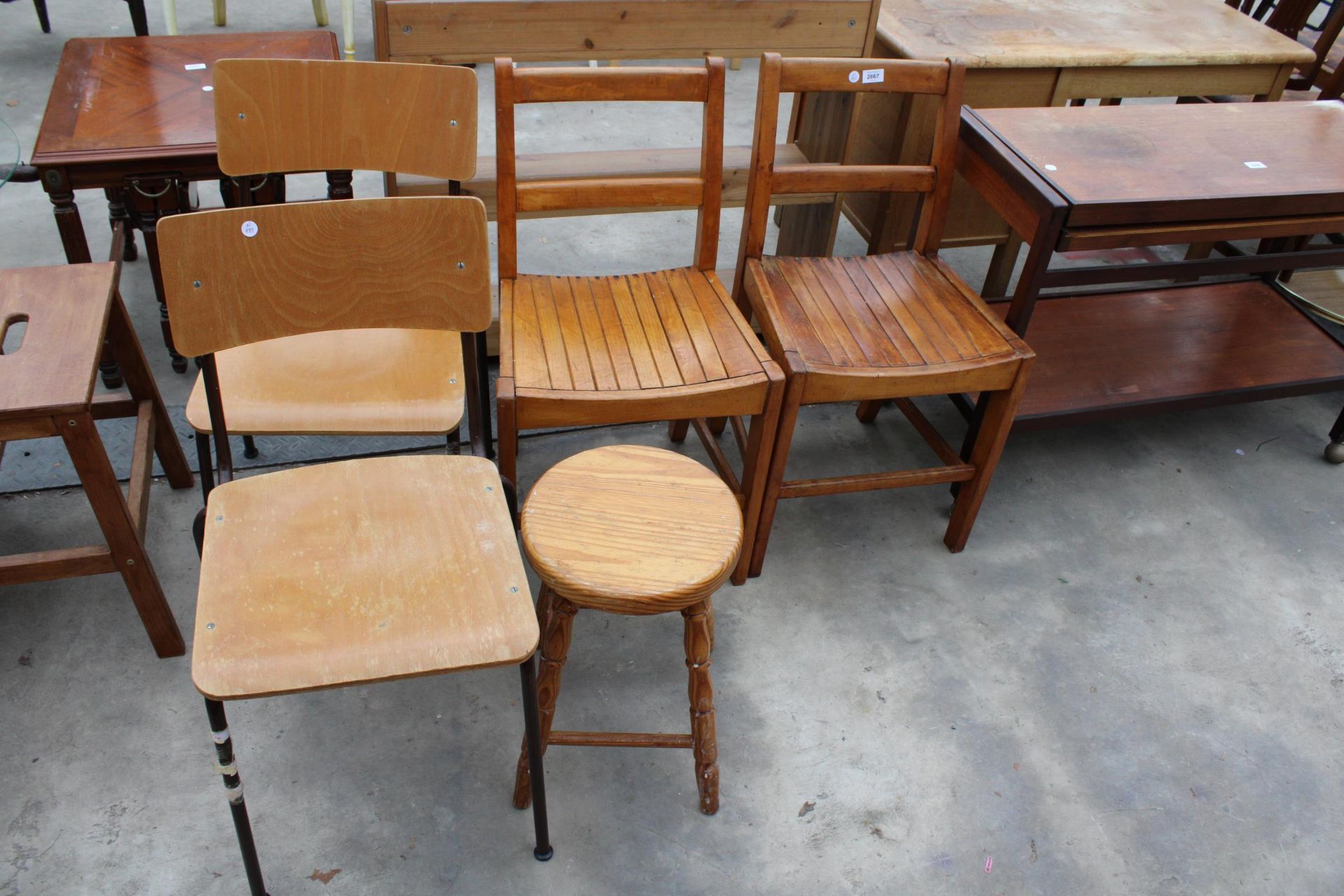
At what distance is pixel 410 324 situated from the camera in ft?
5.83

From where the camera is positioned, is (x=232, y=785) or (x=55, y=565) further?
(x=55, y=565)

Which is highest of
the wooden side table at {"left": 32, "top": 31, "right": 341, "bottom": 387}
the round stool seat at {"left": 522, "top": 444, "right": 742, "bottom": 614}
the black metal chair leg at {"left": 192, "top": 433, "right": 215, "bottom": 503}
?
the wooden side table at {"left": 32, "top": 31, "right": 341, "bottom": 387}

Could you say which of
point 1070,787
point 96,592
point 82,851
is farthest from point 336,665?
point 1070,787

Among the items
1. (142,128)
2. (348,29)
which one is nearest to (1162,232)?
(142,128)

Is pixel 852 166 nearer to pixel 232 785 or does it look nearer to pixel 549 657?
pixel 549 657

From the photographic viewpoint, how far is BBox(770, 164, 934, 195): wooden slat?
7.31ft

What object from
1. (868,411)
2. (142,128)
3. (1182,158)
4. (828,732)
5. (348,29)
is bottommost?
(828,732)

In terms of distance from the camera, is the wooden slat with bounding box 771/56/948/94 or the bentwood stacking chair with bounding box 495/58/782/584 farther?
the wooden slat with bounding box 771/56/948/94

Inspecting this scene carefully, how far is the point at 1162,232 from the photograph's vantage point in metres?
2.13

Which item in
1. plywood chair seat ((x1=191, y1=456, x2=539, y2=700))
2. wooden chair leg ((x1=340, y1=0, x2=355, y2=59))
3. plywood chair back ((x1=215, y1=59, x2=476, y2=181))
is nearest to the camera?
plywood chair seat ((x1=191, y1=456, x2=539, y2=700))

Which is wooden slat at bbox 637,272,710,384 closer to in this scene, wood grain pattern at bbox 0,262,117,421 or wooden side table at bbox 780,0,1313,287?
wooden side table at bbox 780,0,1313,287

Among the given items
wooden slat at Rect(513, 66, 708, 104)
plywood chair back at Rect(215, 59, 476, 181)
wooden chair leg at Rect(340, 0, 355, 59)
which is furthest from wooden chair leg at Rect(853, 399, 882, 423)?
wooden chair leg at Rect(340, 0, 355, 59)

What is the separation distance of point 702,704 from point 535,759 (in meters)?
0.31

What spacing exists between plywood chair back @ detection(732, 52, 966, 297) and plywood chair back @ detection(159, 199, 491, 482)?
0.77m
